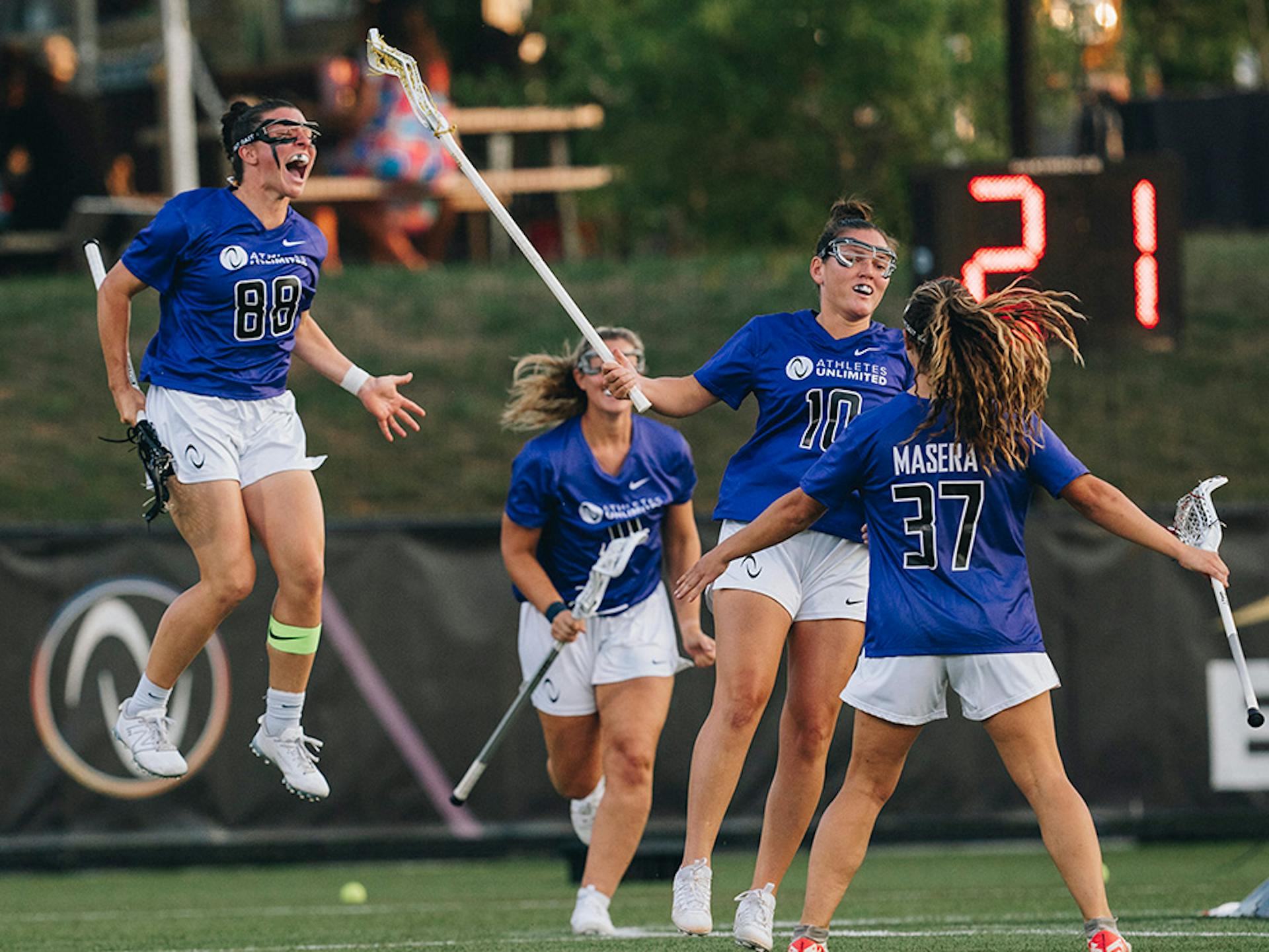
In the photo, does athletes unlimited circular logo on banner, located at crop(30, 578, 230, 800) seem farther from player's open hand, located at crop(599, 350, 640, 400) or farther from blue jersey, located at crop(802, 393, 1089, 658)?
blue jersey, located at crop(802, 393, 1089, 658)

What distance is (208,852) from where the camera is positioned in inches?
454

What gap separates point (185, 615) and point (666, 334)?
12738mm

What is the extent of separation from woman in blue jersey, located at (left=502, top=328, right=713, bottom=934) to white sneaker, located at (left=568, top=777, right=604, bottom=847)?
26 cm

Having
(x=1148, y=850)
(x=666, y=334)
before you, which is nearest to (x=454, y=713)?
(x=1148, y=850)

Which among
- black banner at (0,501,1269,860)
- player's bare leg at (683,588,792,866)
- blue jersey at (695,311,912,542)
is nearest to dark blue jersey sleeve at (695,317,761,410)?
blue jersey at (695,311,912,542)

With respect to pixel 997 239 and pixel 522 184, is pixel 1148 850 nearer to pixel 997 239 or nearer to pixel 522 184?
pixel 997 239

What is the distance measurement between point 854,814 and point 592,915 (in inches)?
89.8

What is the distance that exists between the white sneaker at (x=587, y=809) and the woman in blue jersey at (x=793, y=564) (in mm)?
1935

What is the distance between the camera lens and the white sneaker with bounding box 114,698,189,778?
691cm

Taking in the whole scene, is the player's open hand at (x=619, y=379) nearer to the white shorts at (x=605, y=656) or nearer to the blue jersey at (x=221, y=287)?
the blue jersey at (x=221, y=287)

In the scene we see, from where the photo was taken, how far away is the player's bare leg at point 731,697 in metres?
6.83

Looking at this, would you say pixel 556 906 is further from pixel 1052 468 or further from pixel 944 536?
pixel 1052 468

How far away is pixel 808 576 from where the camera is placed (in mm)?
6902

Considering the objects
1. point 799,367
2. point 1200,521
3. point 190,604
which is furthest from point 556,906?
point 1200,521
